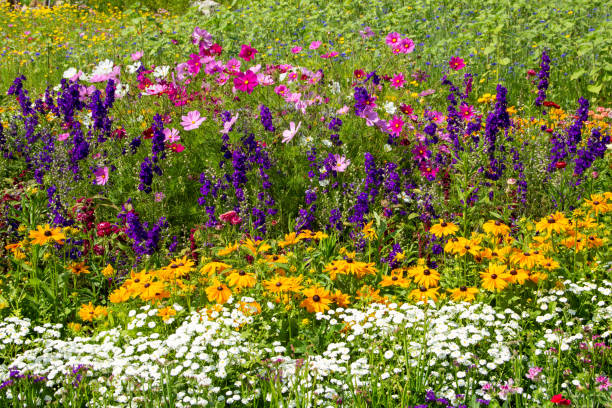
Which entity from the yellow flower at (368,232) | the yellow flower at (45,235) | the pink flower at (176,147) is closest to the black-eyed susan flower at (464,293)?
the yellow flower at (368,232)

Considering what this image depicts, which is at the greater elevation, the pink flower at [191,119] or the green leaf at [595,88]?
the pink flower at [191,119]

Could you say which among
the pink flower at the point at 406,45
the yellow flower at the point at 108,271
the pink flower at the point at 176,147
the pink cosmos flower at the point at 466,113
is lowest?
the yellow flower at the point at 108,271

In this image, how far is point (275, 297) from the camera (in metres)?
3.04

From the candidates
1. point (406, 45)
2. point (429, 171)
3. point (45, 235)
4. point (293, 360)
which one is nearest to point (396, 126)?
point (429, 171)

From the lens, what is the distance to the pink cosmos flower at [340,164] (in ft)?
14.5

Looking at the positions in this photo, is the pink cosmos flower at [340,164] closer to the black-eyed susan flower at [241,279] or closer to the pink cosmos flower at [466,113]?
the pink cosmos flower at [466,113]

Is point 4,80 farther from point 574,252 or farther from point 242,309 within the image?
point 574,252

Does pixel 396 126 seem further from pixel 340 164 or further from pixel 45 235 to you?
pixel 45 235

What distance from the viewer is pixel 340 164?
448cm

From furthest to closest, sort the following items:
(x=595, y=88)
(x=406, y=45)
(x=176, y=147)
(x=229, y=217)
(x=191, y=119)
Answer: (x=595, y=88)
(x=406, y=45)
(x=191, y=119)
(x=176, y=147)
(x=229, y=217)

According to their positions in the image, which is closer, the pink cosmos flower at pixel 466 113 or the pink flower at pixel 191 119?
→ the pink flower at pixel 191 119

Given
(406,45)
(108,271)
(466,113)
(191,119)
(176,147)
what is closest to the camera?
(108,271)

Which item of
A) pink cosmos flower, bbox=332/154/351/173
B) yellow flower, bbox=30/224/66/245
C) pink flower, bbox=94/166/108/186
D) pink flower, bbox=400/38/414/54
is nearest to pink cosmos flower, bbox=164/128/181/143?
pink flower, bbox=94/166/108/186

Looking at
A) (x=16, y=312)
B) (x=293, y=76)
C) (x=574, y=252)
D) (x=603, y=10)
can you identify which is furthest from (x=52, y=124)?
(x=603, y=10)
